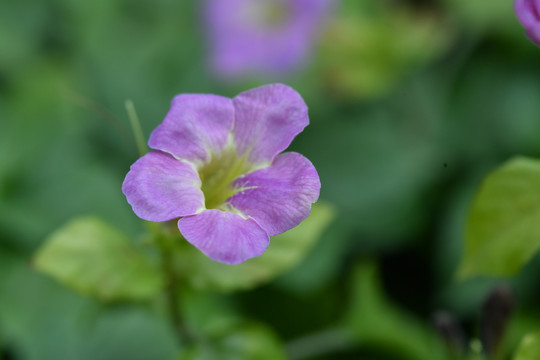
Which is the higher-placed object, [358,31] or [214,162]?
[214,162]

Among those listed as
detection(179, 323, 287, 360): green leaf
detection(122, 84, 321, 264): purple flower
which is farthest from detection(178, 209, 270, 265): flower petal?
detection(179, 323, 287, 360): green leaf

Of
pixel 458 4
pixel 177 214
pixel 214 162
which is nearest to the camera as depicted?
pixel 177 214

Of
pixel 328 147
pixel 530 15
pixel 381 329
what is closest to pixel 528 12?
pixel 530 15

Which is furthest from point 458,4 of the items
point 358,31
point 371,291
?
point 371,291

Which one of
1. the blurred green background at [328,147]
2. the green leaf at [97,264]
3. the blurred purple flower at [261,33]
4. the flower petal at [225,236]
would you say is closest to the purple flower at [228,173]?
the flower petal at [225,236]

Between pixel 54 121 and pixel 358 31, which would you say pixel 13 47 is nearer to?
pixel 54 121

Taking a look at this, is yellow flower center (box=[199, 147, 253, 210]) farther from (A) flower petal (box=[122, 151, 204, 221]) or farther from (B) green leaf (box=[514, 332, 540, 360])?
(B) green leaf (box=[514, 332, 540, 360])

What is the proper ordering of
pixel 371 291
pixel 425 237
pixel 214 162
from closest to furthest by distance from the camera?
1. pixel 214 162
2. pixel 371 291
3. pixel 425 237

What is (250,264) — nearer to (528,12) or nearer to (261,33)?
(528,12)
